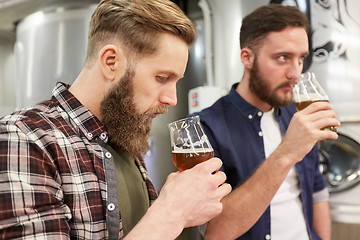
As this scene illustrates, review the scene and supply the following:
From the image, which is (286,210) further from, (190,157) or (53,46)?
(53,46)

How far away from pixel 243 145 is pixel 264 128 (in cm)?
16

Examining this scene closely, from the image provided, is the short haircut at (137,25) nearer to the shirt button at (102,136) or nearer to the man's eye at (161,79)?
the man's eye at (161,79)

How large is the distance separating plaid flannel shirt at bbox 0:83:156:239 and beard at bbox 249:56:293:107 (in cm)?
83

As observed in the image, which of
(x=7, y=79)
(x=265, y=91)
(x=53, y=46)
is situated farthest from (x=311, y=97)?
(x=7, y=79)

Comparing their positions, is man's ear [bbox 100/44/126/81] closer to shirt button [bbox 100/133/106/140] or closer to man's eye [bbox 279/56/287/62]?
shirt button [bbox 100/133/106/140]

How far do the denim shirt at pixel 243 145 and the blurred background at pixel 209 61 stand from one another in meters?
0.39

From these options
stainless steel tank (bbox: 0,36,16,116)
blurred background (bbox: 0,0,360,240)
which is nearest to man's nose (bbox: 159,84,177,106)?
blurred background (bbox: 0,0,360,240)

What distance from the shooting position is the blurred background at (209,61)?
1.84 metres

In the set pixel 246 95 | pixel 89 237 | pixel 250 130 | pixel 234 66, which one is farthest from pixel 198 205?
pixel 234 66

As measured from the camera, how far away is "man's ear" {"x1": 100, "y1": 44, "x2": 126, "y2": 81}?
3.20 ft

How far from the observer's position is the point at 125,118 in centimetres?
102

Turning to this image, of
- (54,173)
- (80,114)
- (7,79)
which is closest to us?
(54,173)

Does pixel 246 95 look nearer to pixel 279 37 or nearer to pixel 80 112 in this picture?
pixel 279 37

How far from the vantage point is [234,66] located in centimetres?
204
